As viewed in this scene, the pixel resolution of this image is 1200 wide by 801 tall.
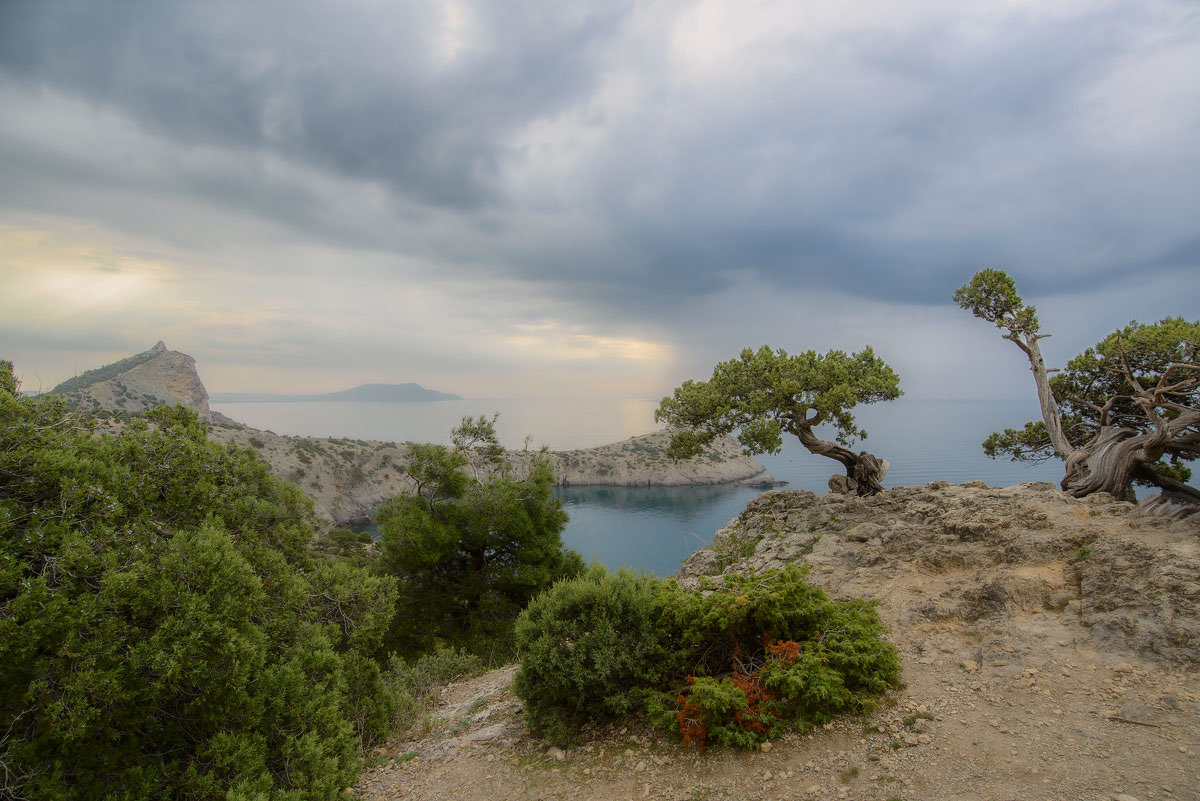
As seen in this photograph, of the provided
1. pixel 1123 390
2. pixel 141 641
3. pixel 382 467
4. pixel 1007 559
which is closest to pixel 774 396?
pixel 1007 559

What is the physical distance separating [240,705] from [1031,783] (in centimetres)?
681

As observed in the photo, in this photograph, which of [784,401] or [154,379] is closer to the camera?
[784,401]

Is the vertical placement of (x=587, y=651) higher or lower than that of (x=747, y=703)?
higher

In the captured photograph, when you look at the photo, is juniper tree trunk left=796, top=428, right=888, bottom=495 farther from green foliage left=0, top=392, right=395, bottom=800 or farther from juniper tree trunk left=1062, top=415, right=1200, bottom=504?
green foliage left=0, top=392, right=395, bottom=800

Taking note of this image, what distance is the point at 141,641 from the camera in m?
4.32

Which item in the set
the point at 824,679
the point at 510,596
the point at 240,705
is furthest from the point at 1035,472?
the point at 240,705

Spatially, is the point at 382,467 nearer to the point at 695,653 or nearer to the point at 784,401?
the point at 784,401

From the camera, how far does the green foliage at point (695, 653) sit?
5.11 meters

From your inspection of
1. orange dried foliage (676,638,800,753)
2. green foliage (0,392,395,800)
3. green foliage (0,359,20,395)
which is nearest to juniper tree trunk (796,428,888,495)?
orange dried foliage (676,638,800,753)

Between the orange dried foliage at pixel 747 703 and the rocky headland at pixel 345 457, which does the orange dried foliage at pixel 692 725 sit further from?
the rocky headland at pixel 345 457

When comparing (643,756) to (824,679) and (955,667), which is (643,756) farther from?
(955,667)

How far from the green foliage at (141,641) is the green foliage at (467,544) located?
9.93 meters

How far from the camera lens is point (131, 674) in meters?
4.23

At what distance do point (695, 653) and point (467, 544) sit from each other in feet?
41.4
